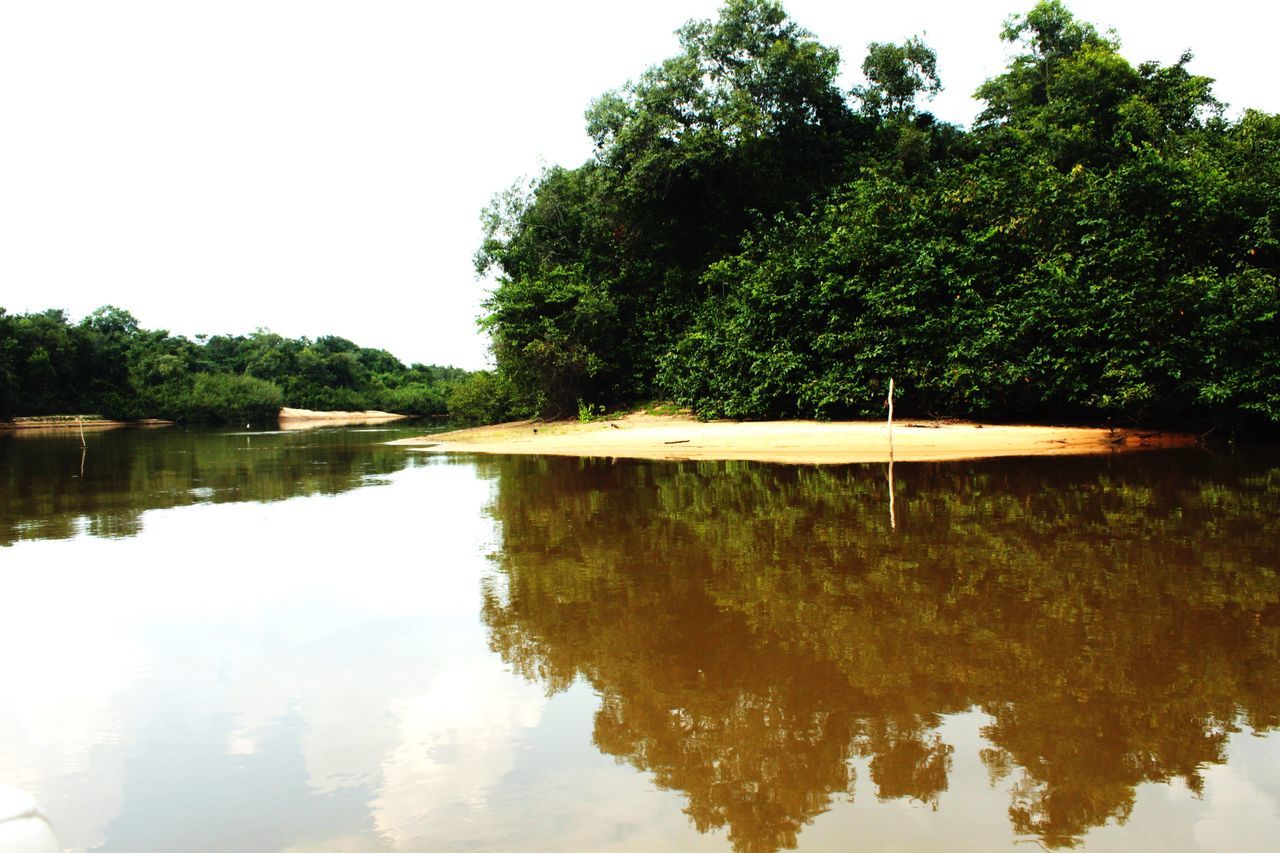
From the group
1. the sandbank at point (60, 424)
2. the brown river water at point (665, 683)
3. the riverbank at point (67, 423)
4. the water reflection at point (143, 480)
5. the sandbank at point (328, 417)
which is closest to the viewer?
the brown river water at point (665, 683)

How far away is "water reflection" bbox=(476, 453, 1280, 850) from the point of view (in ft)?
10.3

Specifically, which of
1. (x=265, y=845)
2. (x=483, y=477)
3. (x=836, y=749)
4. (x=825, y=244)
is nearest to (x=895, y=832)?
(x=836, y=749)

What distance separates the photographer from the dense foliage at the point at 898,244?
57.7 feet

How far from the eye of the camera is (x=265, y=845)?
2.78 meters

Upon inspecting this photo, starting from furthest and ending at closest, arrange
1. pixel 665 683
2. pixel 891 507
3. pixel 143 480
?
pixel 143 480
pixel 891 507
pixel 665 683

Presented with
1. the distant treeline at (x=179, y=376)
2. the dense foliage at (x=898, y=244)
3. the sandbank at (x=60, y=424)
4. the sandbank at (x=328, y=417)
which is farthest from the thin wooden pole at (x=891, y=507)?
the sandbank at (x=328, y=417)

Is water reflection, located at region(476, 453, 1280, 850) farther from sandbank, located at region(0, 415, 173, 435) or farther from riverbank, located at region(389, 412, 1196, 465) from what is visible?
sandbank, located at region(0, 415, 173, 435)

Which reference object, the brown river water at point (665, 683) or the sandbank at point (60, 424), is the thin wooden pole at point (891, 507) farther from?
the sandbank at point (60, 424)

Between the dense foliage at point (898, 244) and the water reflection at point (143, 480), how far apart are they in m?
8.63

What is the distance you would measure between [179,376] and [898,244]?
67.6m

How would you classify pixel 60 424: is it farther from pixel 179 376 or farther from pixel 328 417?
pixel 328 417

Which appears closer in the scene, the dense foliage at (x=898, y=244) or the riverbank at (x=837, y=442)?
the riverbank at (x=837, y=442)

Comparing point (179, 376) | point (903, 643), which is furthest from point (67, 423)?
point (903, 643)

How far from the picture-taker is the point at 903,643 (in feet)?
15.1
